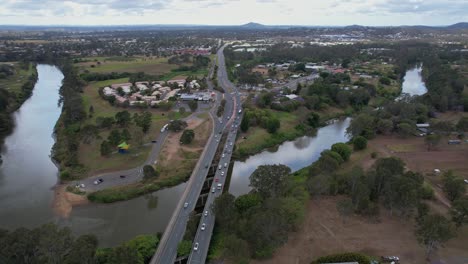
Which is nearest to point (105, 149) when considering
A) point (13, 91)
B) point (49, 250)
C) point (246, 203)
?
point (49, 250)

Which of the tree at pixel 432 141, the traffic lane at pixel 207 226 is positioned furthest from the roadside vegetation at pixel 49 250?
the tree at pixel 432 141

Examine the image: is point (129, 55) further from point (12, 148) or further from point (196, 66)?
point (12, 148)

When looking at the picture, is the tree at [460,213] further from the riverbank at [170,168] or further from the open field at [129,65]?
the open field at [129,65]

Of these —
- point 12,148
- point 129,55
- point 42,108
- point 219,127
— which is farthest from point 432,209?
point 129,55

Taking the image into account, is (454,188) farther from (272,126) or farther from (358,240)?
(272,126)

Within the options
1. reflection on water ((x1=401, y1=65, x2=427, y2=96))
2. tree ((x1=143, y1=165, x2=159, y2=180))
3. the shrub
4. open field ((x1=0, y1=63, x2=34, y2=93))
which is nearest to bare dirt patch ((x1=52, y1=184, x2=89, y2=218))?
tree ((x1=143, y1=165, x2=159, y2=180))

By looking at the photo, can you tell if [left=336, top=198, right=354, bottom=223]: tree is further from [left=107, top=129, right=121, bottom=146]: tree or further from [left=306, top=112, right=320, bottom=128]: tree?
[left=107, top=129, right=121, bottom=146]: tree
